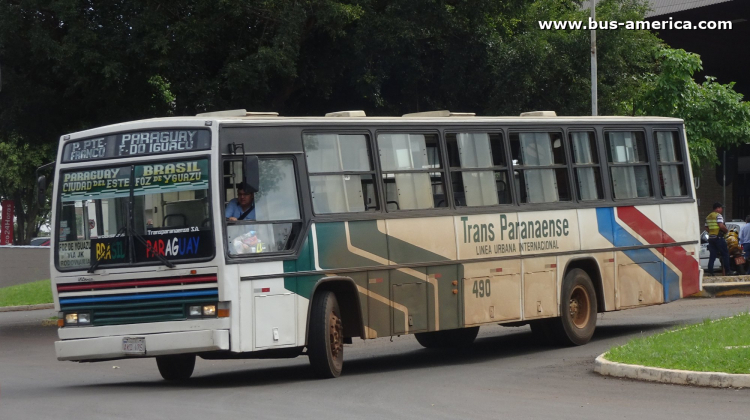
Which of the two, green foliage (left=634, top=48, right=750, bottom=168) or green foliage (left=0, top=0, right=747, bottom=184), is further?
green foliage (left=634, top=48, right=750, bottom=168)

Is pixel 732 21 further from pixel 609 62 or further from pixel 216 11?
pixel 216 11

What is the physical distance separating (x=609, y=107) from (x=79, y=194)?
671 inches

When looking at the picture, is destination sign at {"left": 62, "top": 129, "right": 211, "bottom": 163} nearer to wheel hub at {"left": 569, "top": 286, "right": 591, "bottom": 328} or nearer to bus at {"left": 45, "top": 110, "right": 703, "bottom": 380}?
bus at {"left": 45, "top": 110, "right": 703, "bottom": 380}

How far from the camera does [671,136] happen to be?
16953mm

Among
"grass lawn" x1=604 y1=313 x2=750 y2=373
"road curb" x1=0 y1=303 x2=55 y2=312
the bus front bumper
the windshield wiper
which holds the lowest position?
"grass lawn" x1=604 y1=313 x2=750 y2=373

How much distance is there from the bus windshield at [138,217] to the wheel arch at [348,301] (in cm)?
159

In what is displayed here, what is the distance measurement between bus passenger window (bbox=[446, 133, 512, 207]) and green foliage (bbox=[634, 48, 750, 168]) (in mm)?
15650

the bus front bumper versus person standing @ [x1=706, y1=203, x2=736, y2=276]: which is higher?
person standing @ [x1=706, y1=203, x2=736, y2=276]

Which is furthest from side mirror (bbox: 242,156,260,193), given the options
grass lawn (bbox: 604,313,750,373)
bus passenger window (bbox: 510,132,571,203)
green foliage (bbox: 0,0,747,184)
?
green foliage (bbox: 0,0,747,184)

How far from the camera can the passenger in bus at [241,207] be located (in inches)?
448

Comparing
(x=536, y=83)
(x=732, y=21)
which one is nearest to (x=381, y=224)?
(x=536, y=83)

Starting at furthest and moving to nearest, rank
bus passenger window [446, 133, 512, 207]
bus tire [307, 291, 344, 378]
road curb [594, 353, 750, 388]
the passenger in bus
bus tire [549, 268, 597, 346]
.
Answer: bus tire [549, 268, 597, 346]
bus passenger window [446, 133, 512, 207]
bus tire [307, 291, 344, 378]
the passenger in bus
road curb [594, 353, 750, 388]

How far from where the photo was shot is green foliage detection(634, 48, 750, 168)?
28938 mm

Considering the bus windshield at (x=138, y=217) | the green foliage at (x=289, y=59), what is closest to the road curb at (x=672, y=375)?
the bus windshield at (x=138, y=217)
